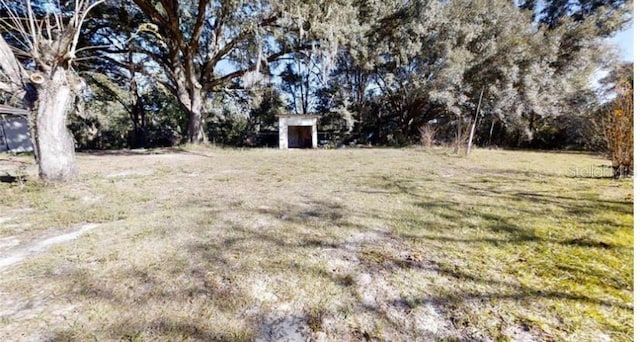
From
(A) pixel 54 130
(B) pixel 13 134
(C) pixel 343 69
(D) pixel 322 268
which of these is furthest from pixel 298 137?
(D) pixel 322 268

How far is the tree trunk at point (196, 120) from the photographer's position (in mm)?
11703

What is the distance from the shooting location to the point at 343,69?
15742 millimetres

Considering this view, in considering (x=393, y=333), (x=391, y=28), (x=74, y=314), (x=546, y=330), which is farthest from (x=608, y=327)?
(x=391, y=28)

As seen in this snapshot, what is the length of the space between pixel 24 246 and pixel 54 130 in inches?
108

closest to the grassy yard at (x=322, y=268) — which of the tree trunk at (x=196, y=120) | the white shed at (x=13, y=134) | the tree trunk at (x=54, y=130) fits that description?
the tree trunk at (x=54, y=130)

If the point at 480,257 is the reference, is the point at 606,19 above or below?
above

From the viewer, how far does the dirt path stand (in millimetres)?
2031

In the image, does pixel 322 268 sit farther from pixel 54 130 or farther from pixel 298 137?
pixel 298 137

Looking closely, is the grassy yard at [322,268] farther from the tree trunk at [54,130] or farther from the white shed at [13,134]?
the white shed at [13,134]

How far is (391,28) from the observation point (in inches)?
485

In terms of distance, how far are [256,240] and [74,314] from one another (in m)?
1.19

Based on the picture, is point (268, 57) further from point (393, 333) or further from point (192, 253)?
point (393, 333)

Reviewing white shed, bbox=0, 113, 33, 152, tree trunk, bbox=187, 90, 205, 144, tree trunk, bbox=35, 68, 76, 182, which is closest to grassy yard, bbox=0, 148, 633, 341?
tree trunk, bbox=35, 68, 76, 182

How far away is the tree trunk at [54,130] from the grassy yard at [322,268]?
0.55m
